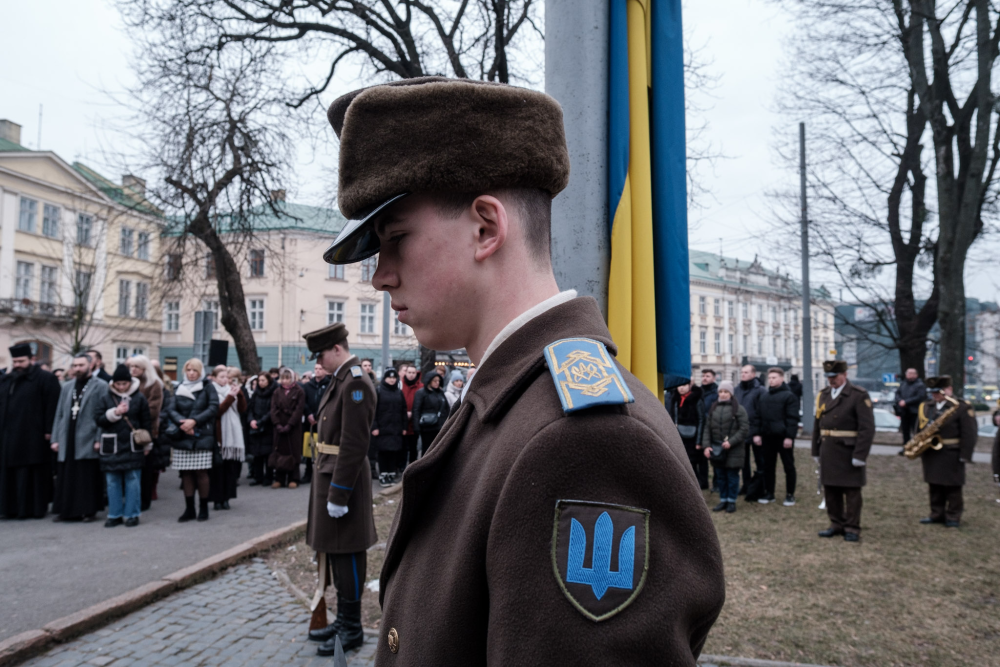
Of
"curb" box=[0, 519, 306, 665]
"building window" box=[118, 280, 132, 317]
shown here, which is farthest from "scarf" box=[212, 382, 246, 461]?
"building window" box=[118, 280, 132, 317]

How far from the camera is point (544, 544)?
0.93 meters

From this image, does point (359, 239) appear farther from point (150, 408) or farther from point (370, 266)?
point (370, 266)

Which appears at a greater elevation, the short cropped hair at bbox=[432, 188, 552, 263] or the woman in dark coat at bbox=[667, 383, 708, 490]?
the short cropped hair at bbox=[432, 188, 552, 263]

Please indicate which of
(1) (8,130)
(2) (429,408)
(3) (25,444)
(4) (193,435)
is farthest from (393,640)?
(1) (8,130)

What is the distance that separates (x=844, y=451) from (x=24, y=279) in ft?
138

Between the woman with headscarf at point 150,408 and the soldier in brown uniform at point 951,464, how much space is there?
1112 cm

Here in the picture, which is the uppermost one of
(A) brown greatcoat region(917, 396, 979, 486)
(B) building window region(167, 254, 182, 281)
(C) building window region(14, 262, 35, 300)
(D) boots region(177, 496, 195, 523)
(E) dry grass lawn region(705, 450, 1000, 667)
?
(C) building window region(14, 262, 35, 300)

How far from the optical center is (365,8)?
13578 millimetres

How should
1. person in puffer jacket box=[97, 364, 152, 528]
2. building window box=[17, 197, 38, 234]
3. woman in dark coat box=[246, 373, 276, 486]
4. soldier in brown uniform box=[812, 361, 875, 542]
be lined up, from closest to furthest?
soldier in brown uniform box=[812, 361, 875, 542] → person in puffer jacket box=[97, 364, 152, 528] → woman in dark coat box=[246, 373, 276, 486] → building window box=[17, 197, 38, 234]

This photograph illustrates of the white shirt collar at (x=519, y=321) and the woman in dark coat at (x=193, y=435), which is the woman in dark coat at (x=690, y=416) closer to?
the woman in dark coat at (x=193, y=435)

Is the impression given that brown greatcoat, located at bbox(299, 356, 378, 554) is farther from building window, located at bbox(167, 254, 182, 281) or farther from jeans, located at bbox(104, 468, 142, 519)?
building window, located at bbox(167, 254, 182, 281)

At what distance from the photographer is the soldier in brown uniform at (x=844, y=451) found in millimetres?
8430

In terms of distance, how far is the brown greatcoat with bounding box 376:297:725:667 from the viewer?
2.92 feet

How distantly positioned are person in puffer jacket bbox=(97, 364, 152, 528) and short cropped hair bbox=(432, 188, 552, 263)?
8.90m
